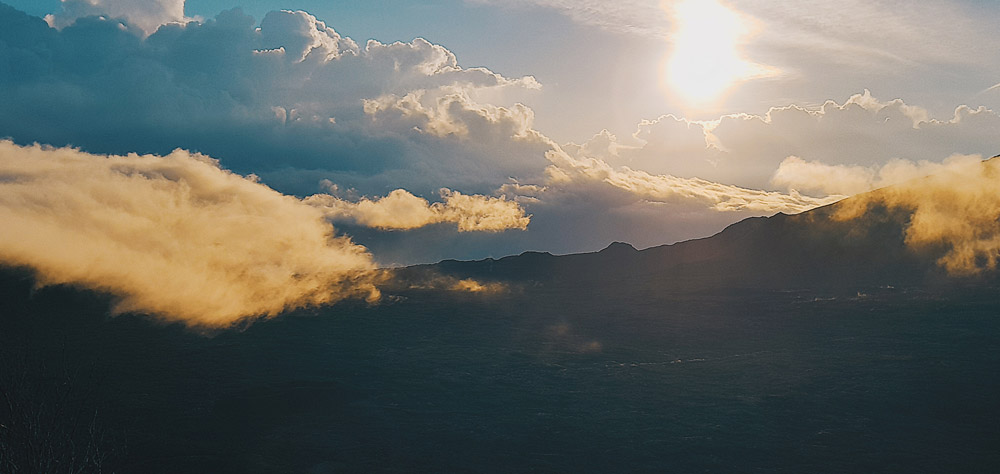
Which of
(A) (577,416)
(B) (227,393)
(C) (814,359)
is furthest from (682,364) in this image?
(B) (227,393)

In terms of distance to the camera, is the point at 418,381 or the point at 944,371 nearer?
the point at 944,371

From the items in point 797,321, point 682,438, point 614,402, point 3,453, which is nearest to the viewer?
point 3,453

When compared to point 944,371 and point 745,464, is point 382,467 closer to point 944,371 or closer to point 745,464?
point 745,464

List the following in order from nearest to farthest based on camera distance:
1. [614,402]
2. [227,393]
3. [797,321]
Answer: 1. [614,402]
2. [227,393]
3. [797,321]

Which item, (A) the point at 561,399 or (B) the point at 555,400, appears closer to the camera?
(B) the point at 555,400

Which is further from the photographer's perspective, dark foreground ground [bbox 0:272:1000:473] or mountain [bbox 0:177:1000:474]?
dark foreground ground [bbox 0:272:1000:473]

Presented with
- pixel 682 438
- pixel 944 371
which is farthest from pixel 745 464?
pixel 944 371

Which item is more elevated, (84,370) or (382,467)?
(84,370)

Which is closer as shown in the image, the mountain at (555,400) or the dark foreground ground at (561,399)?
the mountain at (555,400)
